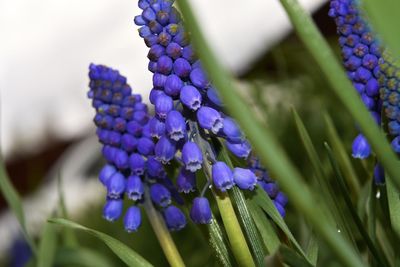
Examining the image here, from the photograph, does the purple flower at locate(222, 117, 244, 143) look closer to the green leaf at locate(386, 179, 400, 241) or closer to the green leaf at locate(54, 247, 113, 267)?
the green leaf at locate(386, 179, 400, 241)

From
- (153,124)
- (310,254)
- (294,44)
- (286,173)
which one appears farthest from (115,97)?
(294,44)

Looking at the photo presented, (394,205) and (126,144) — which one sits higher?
(126,144)

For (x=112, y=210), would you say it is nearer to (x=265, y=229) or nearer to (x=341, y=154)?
(x=265, y=229)

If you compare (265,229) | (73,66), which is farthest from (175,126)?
(73,66)

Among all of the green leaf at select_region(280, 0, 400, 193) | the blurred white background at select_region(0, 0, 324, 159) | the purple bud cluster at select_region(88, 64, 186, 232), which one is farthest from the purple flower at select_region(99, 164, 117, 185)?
the blurred white background at select_region(0, 0, 324, 159)

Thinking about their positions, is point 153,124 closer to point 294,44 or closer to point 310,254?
point 310,254

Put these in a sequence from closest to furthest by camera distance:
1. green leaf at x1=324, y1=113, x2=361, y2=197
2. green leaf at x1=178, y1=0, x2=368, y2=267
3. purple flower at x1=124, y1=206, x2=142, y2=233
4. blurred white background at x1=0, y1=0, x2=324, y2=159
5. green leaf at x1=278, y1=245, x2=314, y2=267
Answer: green leaf at x1=178, y1=0, x2=368, y2=267
green leaf at x1=278, y1=245, x2=314, y2=267
purple flower at x1=124, y1=206, x2=142, y2=233
green leaf at x1=324, y1=113, x2=361, y2=197
blurred white background at x1=0, y1=0, x2=324, y2=159
